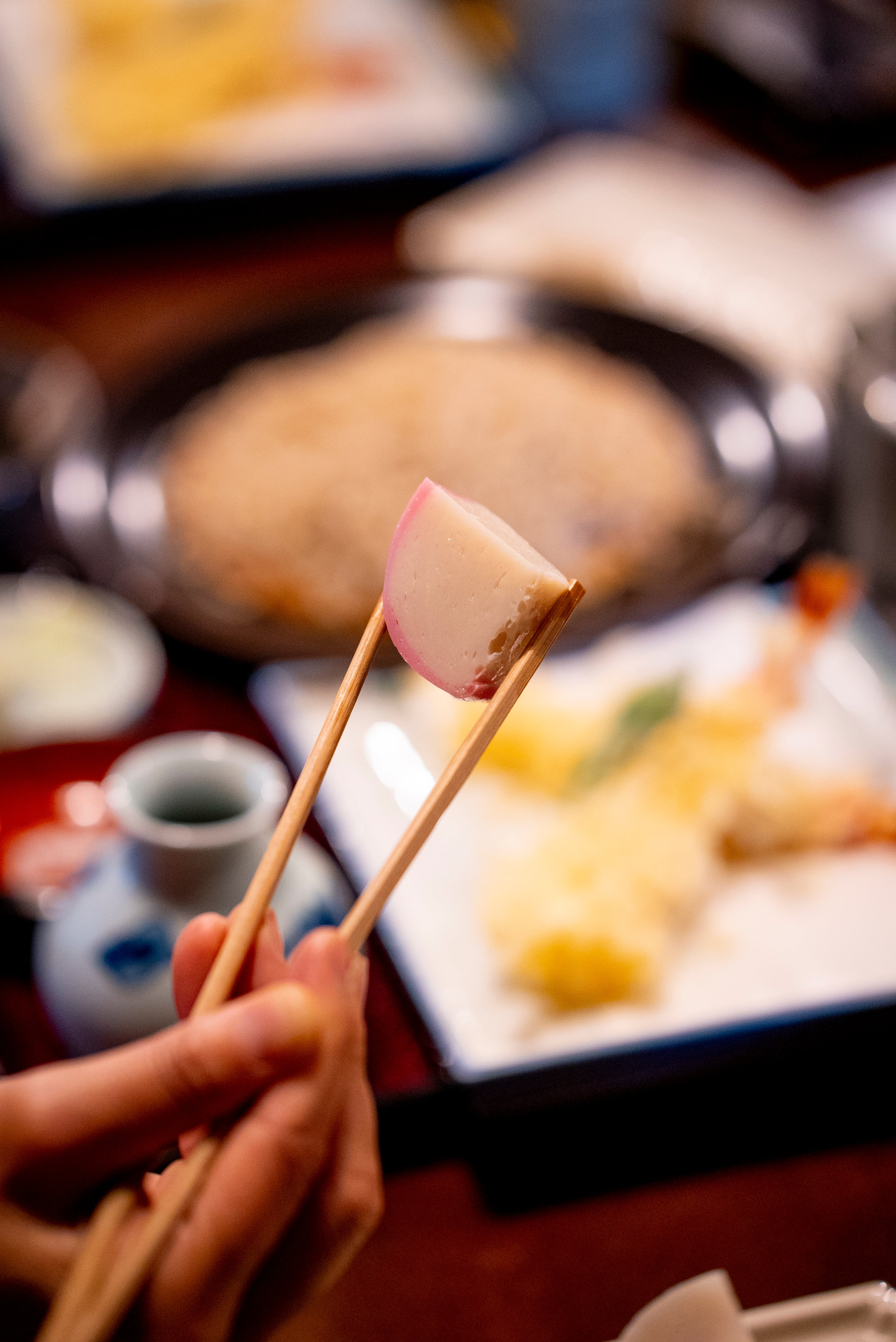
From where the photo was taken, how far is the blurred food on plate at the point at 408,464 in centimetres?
170

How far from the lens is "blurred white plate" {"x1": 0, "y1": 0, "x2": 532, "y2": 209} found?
2764 mm

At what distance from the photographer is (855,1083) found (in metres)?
1.01

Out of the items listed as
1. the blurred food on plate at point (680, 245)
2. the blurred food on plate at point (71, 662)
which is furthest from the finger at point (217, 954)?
the blurred food on plate at point (680, 245)

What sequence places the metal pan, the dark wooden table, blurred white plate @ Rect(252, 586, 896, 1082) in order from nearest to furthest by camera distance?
1. the dark wooden table
2. blurred white plate @ Rect(252, 586, 896, 1082)
3. the metal pan

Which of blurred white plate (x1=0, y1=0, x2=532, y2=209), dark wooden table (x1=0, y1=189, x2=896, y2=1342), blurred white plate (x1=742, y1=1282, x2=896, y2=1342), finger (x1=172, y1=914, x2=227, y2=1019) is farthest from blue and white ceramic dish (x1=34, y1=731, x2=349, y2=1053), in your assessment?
blurred white plate (x1=0, y1=0, x2=532, y2=209)

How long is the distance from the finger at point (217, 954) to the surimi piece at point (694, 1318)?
0.32m

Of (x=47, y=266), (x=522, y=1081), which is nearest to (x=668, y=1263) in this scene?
(x=522, y=1081)

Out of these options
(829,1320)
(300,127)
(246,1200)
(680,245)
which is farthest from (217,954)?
(300,127)

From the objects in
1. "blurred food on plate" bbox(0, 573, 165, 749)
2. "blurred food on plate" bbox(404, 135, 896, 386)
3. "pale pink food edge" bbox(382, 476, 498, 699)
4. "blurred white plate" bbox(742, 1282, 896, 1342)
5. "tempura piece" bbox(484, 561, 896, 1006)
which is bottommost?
"tempura piece" bbox(484, 561, 896, 1006)

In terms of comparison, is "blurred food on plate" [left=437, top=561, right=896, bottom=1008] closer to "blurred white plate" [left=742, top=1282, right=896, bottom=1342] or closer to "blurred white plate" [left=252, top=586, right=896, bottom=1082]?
"blurred white plate" [left=252, top=586, right=896, bottom=1082]

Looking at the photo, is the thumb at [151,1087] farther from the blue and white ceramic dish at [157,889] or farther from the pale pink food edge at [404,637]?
the blue and white ceramic dish at [157,889]

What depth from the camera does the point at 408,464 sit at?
6.14ft

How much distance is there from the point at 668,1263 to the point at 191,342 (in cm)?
172

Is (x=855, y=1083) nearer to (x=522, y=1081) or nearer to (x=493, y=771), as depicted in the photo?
(x=522, y=1081)
